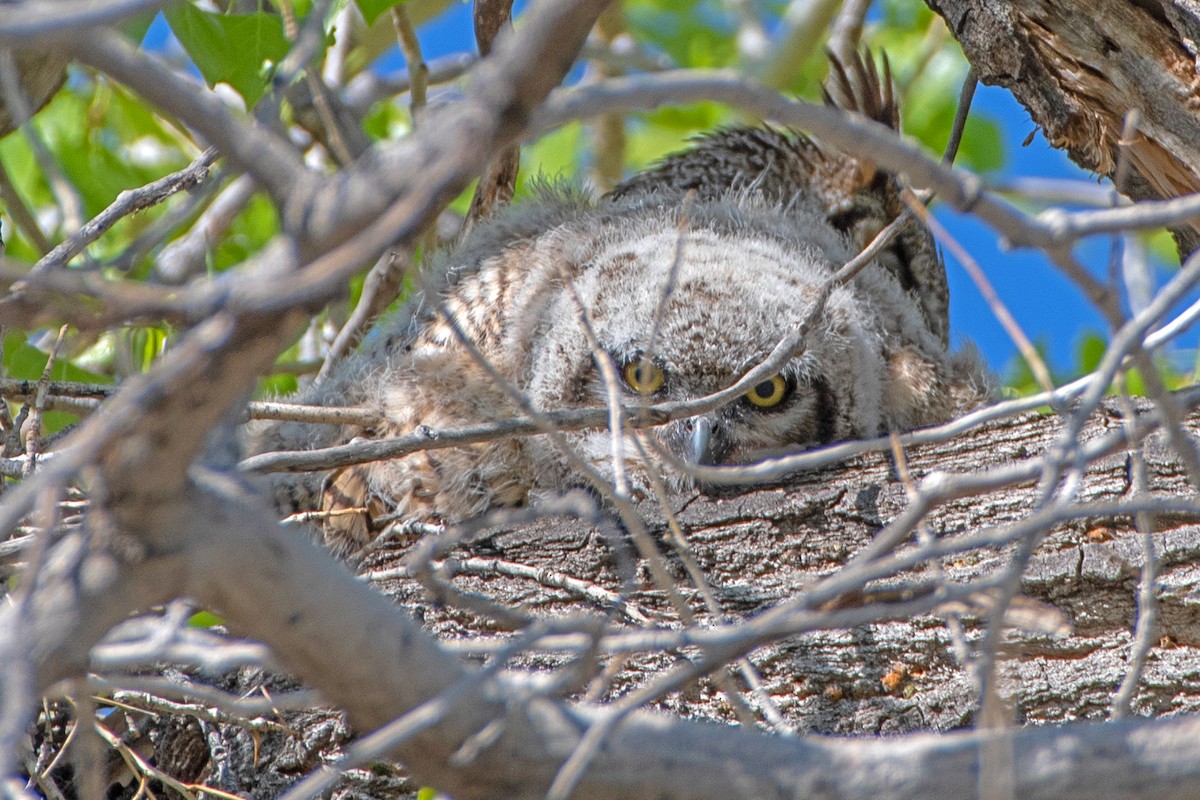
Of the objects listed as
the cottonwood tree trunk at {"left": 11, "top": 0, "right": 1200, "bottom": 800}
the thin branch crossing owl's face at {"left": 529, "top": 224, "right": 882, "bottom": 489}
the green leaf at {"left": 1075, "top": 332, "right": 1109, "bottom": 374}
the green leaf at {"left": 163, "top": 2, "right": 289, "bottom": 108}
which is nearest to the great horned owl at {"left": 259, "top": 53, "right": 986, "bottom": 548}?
the thin branch crossing owl's face at {"left": 529, "top": 224, "right": 882, "bottom": 489}

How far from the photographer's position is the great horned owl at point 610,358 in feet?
10.1

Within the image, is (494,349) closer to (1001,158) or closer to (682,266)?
(682,266)

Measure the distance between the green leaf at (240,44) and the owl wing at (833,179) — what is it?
1.77 metres

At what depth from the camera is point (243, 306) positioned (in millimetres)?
982

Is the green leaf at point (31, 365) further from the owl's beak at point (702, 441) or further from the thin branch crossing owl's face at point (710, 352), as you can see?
the owl's beak at point (702, 441)

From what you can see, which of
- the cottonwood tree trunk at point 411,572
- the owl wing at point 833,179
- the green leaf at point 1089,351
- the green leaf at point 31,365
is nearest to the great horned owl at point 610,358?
the owl wing at point 833,179

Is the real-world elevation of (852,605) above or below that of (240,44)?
below

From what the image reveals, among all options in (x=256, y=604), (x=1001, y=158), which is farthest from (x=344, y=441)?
(x=1001, y=158)

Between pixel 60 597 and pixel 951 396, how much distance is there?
2703 millimetres

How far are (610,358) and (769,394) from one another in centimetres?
48

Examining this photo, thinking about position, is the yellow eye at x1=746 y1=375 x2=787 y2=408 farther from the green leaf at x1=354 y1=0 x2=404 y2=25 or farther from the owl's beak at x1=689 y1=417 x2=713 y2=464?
the green leaf at x1=354 y1=0 x2=404 y2=25

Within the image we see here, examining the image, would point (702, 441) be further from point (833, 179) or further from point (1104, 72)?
point (833, 179)

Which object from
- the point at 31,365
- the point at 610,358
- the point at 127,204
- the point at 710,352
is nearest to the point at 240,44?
the point at 127,204

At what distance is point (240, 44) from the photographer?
250 cm
